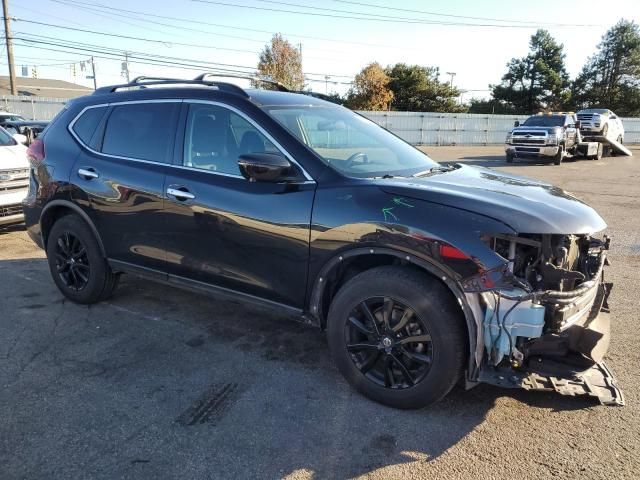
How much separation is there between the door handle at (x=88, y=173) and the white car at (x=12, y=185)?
353cm

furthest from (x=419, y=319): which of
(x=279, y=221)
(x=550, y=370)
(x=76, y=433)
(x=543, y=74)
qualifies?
(x=543, y=74)

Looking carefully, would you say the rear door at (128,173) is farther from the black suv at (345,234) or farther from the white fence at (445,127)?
the white fence at (445,127)

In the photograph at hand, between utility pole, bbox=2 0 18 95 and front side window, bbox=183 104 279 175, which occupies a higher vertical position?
utility pole, bbox=2 0 18 95

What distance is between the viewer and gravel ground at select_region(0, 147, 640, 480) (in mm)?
2629

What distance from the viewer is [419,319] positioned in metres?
2.90

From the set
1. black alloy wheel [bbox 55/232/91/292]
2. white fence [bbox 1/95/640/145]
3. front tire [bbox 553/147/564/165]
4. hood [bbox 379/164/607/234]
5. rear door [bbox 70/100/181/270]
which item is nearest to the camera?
hood [bbox 379/164/607/234]

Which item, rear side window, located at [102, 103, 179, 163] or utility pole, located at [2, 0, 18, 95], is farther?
utility pole, located at [2, 0, 18, 95]

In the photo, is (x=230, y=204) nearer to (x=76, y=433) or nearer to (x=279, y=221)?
(x=279, y=221)

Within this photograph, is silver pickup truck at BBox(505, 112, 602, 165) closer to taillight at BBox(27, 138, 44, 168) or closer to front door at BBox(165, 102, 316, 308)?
front door at BBox(165, 102, 316, 308)

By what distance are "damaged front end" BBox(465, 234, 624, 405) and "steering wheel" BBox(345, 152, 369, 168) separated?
119cm

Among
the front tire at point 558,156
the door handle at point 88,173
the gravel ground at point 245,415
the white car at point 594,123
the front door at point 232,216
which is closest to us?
Answer: the gravel ground at point 245,415

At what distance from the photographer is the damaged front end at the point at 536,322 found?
2.67 m

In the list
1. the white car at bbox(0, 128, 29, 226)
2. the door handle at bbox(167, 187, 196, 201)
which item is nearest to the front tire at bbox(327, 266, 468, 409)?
the door handle at bbox(167, 187, 196, 201)

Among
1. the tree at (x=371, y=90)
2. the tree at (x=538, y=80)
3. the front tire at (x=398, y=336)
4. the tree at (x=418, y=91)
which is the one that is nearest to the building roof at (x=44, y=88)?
the tree at (x=371, y=90)
